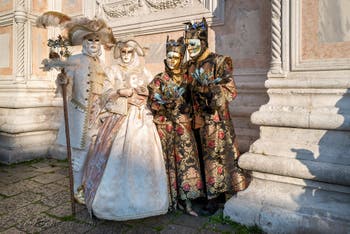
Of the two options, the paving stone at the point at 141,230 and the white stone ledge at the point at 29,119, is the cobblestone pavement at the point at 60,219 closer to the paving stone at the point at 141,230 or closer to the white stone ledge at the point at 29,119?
the paving stone at the point at 141,230

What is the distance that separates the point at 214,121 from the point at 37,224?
1.97 meters

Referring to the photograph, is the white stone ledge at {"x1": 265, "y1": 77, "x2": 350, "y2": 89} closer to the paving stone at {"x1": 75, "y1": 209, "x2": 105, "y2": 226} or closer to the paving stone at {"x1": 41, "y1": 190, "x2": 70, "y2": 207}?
the paving stone at {"x1": 75, "y1": 209, "x2": 105, "y2": 226}

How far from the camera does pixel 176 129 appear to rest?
2.85 meters

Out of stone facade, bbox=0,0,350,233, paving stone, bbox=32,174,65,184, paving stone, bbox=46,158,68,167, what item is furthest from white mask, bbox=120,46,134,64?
paving stone, bbox=46,158,68,167

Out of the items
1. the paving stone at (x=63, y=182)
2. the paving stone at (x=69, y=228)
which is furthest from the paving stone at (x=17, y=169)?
the paving stone at (x=69, y=228)

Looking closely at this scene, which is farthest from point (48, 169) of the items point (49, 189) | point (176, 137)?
point (176, 137)

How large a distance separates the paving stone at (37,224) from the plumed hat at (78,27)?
6.55 feet

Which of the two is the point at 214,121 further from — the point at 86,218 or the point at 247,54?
the point at 86,218

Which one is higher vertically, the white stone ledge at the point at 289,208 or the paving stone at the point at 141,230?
the white stone ledge at the point at 289,208

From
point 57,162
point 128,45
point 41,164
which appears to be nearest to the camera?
point 128,45

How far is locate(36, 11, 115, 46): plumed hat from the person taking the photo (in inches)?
134

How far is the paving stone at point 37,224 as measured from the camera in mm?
2631

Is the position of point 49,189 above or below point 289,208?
below

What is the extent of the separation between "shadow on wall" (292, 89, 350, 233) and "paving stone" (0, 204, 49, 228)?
8.46 ft
